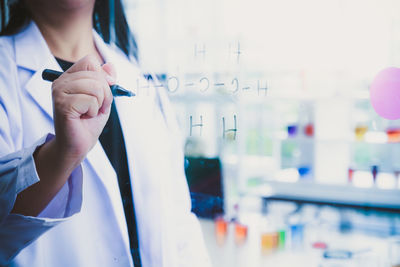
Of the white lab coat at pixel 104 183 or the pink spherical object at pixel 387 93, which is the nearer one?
the pink spherical object at pixel 387 93

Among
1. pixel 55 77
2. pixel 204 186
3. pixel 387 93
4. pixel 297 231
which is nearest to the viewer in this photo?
pixel 387 93

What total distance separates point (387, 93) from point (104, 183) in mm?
603

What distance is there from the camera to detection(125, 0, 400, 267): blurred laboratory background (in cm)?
68

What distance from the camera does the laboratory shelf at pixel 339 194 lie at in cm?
76

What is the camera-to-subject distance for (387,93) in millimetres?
628

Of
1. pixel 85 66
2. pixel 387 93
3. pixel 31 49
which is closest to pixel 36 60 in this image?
pixel 31 49

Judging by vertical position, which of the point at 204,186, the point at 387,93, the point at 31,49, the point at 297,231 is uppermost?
the point at 31,49

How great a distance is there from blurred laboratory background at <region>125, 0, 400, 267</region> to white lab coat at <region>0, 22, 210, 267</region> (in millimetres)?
43

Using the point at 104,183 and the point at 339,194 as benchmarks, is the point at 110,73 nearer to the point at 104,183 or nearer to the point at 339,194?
the point at 104,183

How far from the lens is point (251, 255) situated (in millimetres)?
839

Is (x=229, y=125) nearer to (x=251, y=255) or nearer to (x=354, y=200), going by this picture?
(x=251, y=255)

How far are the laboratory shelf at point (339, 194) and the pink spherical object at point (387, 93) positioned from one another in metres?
0.19

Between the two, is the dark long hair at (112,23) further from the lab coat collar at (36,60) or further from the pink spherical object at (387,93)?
the pink spherical object at (387,93)

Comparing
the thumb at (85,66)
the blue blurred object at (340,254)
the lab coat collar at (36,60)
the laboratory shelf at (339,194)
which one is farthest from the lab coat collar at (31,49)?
the blue blurred object at (340,254)
